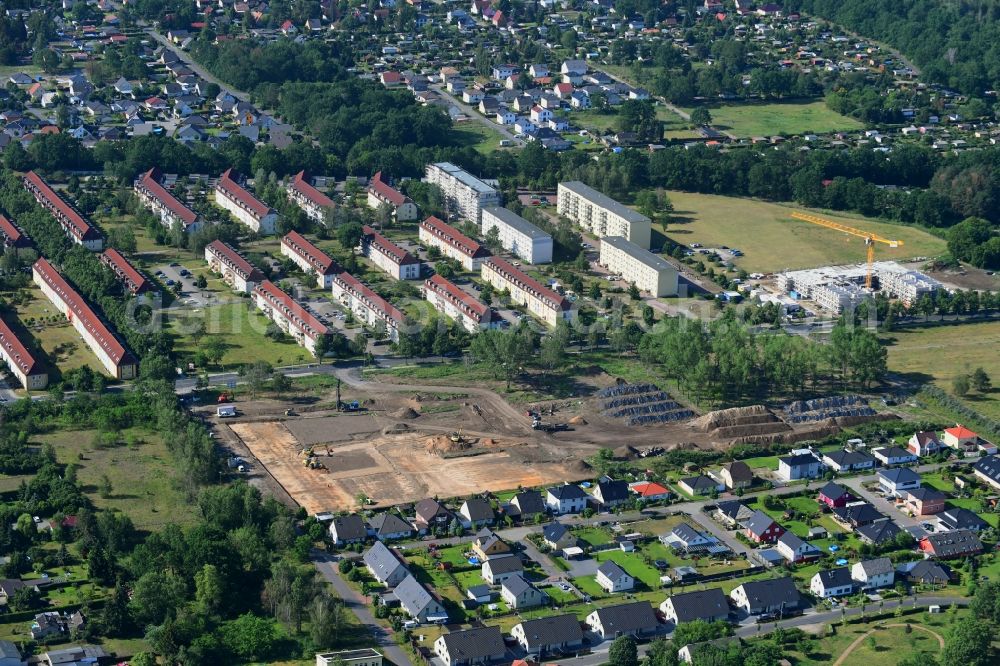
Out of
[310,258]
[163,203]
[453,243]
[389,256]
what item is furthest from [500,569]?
[163,203]

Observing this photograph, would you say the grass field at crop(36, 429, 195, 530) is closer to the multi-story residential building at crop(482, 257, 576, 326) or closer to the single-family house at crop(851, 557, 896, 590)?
the multi-story residential building at crop(482, 257, 576, 326)

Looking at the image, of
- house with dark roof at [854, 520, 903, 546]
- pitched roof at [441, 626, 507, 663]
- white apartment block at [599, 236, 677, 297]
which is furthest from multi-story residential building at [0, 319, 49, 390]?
house with dark roof at [854, 520, 903, 546]

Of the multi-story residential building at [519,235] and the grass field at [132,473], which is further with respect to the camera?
the multi-story residential building at [519,235]

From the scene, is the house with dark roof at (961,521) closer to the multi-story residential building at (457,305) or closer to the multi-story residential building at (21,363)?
the multi-story residential building at (457,305)

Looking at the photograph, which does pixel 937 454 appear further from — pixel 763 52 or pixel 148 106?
pixel 763 52

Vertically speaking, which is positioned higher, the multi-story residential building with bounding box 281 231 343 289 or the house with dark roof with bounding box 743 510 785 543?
the multi-story residential building with bounding box 281 231 343 289

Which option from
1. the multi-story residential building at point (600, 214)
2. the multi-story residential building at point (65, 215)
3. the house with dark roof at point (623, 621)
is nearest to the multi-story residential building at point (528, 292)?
the multi-story residential building at point (600, 214)
